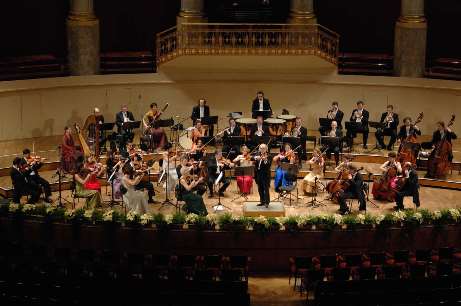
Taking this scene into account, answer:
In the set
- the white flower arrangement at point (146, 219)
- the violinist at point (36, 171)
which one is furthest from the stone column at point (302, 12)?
the white flower arrangement at point (146, 219)

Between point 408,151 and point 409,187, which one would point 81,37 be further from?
point 409,187

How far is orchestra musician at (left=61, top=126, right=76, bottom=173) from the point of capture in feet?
74.1

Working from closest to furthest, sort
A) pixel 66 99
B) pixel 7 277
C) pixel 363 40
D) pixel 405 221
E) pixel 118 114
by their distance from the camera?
1. pixel 7 277
2. pixel 405 221
3. pixel 118 114
4. pixel 66 99
5. pixel 363 40

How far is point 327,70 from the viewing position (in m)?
26.6

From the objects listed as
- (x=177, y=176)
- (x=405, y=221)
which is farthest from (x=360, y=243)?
(x=177, y=176)

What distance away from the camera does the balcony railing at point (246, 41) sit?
25.8m

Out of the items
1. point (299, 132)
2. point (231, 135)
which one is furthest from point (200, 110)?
point (299, 132)

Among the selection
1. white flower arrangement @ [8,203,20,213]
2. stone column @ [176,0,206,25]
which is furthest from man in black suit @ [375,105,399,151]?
white flower arrangement @ [8,203,20,213]

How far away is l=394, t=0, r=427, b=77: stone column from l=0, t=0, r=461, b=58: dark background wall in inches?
55.3

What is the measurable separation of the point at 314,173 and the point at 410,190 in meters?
1.98

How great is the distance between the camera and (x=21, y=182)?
21188mm

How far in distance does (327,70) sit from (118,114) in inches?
209

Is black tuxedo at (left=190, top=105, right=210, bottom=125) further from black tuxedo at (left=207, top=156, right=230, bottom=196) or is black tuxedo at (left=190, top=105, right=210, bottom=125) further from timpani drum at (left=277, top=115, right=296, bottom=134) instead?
black tuxedo at (left=207, top=156, right=230, bottom=196)

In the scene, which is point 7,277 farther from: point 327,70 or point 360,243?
point 327,70
